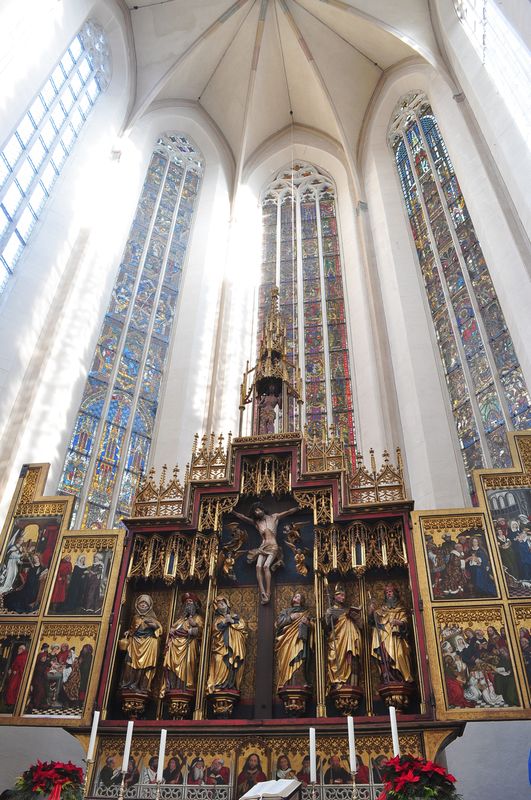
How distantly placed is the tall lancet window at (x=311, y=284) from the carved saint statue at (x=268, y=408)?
2718 millimetres

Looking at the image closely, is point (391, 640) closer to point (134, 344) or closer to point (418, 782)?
point (418, 782)

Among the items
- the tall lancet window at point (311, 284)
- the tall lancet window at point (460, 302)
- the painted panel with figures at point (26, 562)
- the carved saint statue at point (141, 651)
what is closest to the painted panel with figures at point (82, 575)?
the painted panel with figures at point (26, 562)

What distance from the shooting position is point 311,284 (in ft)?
57.6

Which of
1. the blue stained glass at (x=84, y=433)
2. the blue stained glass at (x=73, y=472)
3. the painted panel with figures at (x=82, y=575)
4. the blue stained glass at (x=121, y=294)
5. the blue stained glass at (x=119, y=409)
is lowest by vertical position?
the painted panel with figures at (x=82, y=575)

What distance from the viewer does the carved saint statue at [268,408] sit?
33.3 ft

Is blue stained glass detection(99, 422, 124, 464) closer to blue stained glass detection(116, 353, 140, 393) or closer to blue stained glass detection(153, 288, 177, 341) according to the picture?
blue stained glass detection(116, 353, 140, 393)

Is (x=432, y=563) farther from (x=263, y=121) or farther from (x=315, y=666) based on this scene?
(x=263, y=121)

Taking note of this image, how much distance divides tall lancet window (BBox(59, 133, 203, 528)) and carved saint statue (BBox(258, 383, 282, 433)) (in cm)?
381

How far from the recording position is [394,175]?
711 inches

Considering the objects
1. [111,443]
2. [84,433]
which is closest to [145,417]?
[111,443]

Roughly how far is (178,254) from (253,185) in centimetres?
449

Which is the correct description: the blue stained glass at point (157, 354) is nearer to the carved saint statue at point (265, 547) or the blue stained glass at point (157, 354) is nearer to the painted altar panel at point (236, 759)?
the carved saint statue at point (265, 547)

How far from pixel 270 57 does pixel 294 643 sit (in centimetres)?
1799

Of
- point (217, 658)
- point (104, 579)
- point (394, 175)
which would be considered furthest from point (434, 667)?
point (394, 175)
